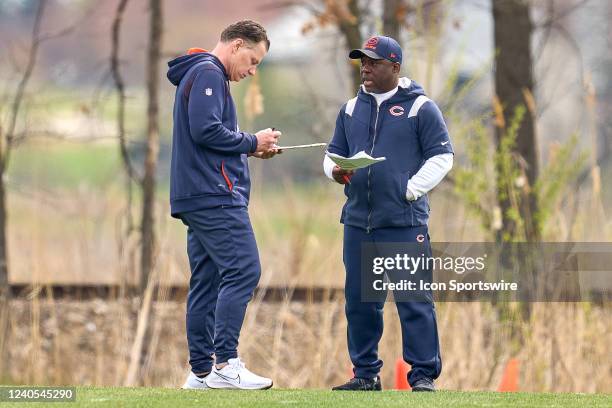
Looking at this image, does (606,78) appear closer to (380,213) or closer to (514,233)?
(514,233)

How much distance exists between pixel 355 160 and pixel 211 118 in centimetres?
59

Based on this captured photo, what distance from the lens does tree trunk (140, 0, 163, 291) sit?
374 inches

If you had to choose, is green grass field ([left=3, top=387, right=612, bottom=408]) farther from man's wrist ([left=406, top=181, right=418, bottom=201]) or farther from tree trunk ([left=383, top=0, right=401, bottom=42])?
tree trunk ([left=383, top=0, right=401, bottom=42])

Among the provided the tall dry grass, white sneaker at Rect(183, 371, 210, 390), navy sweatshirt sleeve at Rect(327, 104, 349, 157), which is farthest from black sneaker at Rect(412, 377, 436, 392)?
the tall dry grass

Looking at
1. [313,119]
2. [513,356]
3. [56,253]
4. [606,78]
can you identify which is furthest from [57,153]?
[513,356]

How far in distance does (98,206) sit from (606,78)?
756 centimetres

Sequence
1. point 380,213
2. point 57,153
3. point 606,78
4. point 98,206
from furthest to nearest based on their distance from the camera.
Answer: point 606,78
point 57,153
point 98,206
point 380,213

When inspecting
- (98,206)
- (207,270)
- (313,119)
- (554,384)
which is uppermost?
(313,119)

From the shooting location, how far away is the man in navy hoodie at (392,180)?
19.9 ft

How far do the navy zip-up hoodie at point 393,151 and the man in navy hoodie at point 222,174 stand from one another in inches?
15.1

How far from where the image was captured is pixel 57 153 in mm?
14797

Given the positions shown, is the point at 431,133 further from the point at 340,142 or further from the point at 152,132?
the point at 152,132

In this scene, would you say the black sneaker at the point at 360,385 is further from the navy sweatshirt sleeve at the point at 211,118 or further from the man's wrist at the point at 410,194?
the navy sweatshirt sleeve at the point at 211,118

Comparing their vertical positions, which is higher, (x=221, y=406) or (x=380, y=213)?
(x=380, y=213)
